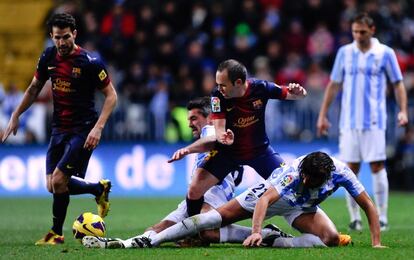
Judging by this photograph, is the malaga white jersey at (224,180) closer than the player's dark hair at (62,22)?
No

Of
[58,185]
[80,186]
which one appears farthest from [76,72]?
[80,186]

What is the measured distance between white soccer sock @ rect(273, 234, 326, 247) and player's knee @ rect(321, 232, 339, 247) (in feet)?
0.15

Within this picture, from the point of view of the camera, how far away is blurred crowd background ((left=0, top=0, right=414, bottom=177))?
21.0 m

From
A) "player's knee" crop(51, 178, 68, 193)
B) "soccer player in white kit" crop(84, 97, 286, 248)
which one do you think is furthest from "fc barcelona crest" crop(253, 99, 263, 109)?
"player's knee" crop(51, 178, 68, 193)

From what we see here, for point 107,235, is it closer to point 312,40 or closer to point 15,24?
point 312,40

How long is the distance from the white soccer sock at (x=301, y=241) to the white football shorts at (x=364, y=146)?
3078 millimetres

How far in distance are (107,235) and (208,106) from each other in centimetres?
192

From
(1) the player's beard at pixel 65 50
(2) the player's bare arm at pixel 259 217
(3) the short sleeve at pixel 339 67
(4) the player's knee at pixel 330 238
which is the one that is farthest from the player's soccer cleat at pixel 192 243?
(3) the short sleeve at pixel 339 67

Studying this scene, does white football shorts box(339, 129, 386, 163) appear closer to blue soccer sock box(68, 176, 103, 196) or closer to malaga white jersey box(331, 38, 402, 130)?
malaga white jersey box(331, 38, 402, 130)

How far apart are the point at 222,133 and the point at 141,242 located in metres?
1.32

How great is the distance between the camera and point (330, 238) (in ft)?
33.5

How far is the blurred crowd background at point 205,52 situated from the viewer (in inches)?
826

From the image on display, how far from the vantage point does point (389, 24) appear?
22594 millimetres

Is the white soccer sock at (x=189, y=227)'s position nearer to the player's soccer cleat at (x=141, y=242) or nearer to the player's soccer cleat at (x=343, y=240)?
the player's soccer cleat at (x=141, y=242)
